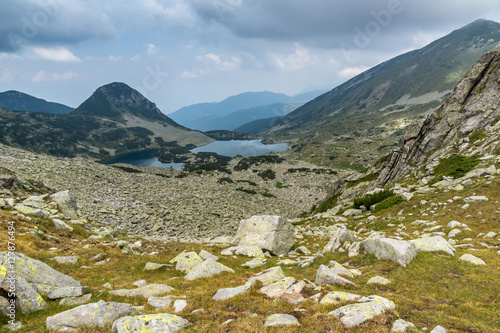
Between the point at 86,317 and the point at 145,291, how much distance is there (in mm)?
3841

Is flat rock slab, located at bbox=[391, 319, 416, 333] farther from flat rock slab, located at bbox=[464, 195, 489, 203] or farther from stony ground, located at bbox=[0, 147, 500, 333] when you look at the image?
flat rock slab, located at bbox=[464, 195, 489, 203]

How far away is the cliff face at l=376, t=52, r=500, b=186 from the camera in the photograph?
3519 cm

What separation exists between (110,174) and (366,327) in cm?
6902

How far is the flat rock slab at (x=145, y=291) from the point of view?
11258 mm

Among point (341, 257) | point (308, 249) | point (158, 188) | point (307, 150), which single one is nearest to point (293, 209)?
point (158, 188)

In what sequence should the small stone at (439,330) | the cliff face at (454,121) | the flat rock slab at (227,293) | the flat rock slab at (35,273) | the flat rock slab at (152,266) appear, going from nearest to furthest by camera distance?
the small stone at (439,330) < the flat rock slab at (35,273) < the flat rock slab at (227,293) < the flat rock slab at (152,266) < the cliff face at (454,121)

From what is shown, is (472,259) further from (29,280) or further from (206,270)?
(29,280)

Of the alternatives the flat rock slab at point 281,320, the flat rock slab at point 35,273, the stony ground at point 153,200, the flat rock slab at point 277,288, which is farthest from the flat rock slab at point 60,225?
the flat rock slab at point 281,320

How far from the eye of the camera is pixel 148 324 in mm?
7371

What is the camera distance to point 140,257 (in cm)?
1906

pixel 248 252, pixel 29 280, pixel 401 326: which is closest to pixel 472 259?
pixel 401 326

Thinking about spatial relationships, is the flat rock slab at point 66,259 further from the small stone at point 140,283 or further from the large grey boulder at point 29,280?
the small stone at point 140,283

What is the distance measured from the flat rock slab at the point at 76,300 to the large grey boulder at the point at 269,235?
14.0 meters

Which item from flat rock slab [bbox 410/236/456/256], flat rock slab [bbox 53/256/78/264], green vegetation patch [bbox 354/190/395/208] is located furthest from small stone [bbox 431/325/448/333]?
green vegetation patch [bbox 354/190/395/208]
